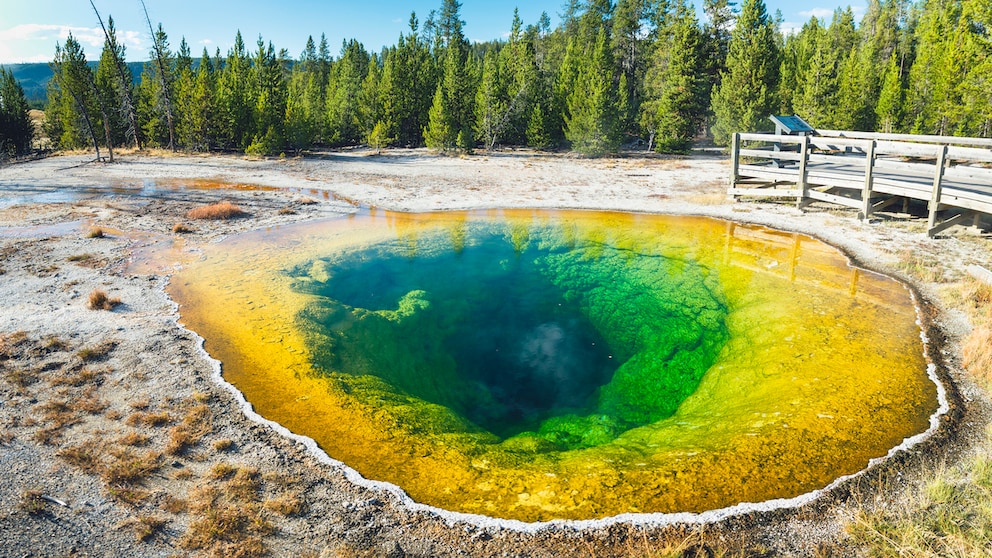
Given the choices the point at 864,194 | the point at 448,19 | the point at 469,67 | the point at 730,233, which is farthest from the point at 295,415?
the point at 448,19

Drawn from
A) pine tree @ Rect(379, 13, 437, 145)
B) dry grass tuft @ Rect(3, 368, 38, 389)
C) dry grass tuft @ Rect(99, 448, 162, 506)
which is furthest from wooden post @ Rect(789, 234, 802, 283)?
pine tree @ Rect(379, 13, 437, 145)

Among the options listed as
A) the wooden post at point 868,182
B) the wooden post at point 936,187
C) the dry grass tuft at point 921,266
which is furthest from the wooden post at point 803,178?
the dry grass tuft at point 921,266

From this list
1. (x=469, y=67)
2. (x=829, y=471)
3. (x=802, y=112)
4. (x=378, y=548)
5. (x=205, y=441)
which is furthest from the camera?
(x=469, y=67)

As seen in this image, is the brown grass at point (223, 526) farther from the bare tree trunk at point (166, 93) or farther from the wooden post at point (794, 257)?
the bare tree trunk at point (166, 93)

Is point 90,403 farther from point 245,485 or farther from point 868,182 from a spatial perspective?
point 868,182

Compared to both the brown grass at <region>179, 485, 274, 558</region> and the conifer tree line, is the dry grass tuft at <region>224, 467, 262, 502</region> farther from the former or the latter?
the conifer tree line

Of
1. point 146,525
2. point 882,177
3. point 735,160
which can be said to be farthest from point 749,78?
point 146,525

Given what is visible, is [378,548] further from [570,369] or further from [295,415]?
[570,369]
